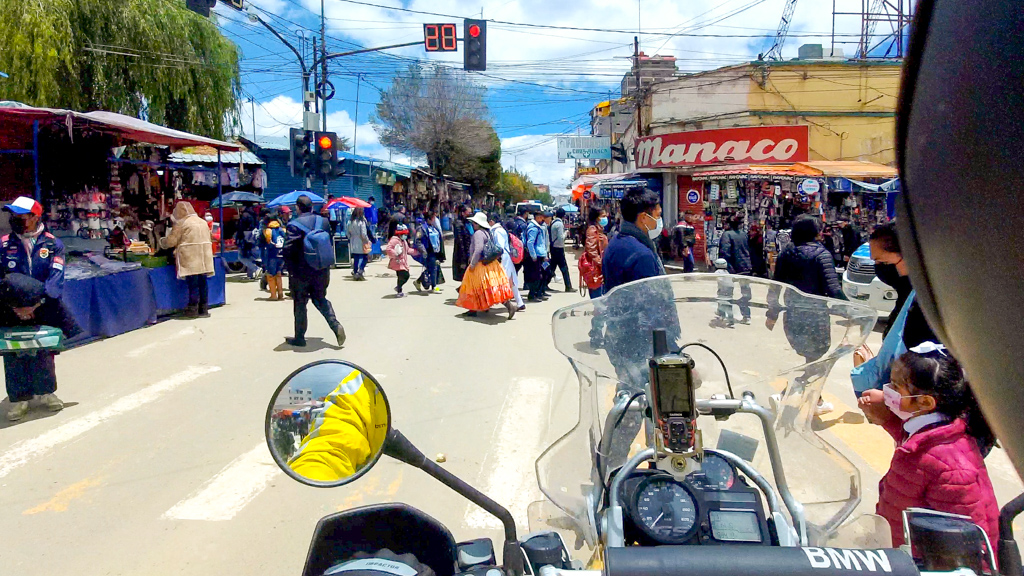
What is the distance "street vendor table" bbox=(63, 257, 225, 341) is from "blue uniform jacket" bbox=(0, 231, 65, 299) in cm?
194

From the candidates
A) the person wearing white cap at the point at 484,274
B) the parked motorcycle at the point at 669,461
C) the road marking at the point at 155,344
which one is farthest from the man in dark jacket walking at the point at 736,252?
the parked motorcycle at the point at 669,461

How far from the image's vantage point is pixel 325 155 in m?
15.1

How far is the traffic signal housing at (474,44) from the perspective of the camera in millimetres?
15133

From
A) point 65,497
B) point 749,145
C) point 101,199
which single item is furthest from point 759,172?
point 65,497

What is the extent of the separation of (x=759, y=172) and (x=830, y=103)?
20.1ft

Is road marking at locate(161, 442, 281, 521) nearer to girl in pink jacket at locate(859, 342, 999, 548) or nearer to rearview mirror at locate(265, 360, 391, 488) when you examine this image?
rearview mirror at locate(265, 360, 391, 488)

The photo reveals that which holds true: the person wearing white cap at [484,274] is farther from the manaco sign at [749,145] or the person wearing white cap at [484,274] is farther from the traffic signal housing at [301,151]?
the manaco sign at [749,145]

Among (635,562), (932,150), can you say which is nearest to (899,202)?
(932,150)

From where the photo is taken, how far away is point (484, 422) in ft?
18.8

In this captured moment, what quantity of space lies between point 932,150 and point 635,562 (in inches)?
38.4

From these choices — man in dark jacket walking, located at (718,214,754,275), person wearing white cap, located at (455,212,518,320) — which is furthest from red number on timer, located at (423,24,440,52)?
man in dark jacket walking, located at (718,214,754,275)

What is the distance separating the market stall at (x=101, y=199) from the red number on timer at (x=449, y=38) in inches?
196

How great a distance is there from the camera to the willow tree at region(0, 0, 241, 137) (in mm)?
15062

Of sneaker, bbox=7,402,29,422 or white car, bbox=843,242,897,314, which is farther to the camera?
white car, bbox=843,242,897,314
